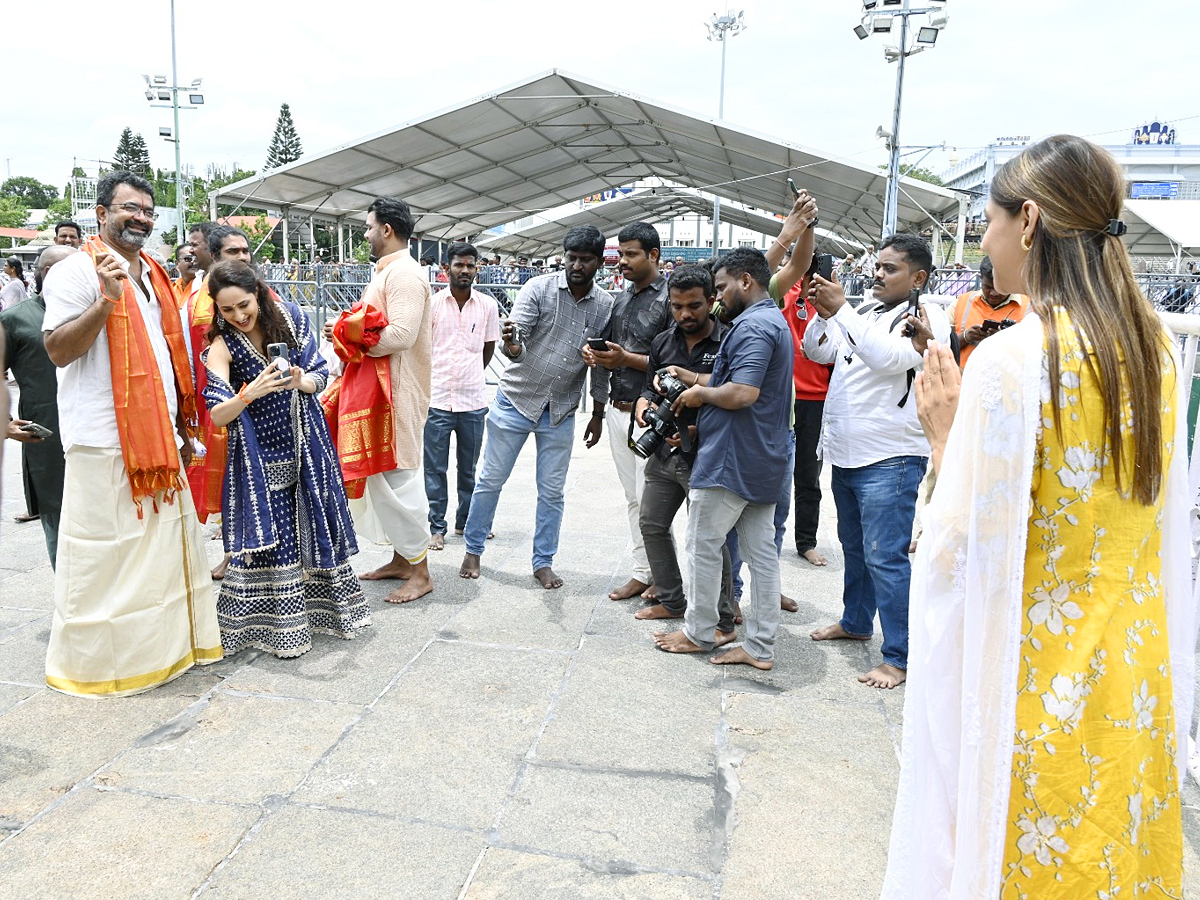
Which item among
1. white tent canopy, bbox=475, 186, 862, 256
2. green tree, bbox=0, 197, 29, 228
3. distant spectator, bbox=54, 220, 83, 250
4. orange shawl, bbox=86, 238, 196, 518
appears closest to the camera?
orange shawl, bbox=86, 238, 196, 518

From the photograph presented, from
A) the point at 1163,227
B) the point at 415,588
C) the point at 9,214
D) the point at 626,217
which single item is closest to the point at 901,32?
the point at 1163,227

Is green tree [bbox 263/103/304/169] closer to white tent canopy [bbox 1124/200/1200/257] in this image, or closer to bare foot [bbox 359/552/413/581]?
white tent canopy [bbox 1124/200/1200/257]

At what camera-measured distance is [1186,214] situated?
58.4ft

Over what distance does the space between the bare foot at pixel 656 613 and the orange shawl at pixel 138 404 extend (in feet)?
6.78

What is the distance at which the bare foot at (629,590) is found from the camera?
4.39 meters

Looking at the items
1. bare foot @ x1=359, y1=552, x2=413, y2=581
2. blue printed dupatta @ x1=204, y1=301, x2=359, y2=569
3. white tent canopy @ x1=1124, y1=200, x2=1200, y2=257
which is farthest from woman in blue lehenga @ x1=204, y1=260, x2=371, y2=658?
white tent canopy @ x1=1124, y1=200, x2=1200, y2=257

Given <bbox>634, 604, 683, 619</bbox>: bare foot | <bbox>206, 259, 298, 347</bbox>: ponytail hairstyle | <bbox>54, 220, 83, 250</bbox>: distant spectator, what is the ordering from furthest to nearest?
<bbox>54, 220, 83, 250</bbox>: distant spectator → <bbox>634, 604, 683, 619</bbox>: bare foot → <bbox>206, 259, 298, 347</bbox>: ponytail hairstyle

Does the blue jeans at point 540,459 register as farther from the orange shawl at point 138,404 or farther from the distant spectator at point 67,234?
the distant spectator at point 67,234

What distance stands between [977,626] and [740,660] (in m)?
2.24

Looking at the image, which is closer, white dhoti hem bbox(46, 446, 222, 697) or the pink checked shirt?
white dhoti hem bbox(46, 446, 222, 697)

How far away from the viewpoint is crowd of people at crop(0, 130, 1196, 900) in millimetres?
1428

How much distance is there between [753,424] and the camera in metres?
3.35

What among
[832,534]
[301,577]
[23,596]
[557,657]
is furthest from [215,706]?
[832,534]

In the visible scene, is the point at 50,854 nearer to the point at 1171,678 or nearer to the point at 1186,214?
the point at 1171,678
